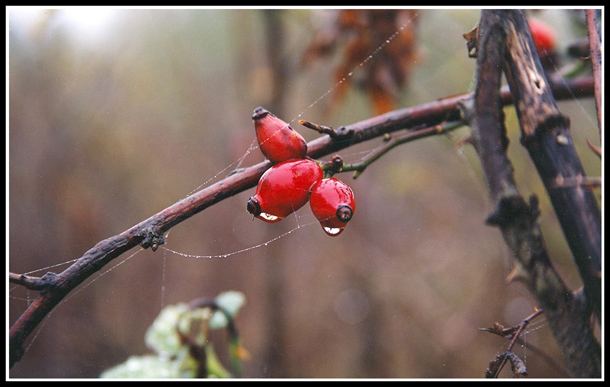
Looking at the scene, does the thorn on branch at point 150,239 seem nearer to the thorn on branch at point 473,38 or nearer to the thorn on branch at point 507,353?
the thorn on branch at point 507,353

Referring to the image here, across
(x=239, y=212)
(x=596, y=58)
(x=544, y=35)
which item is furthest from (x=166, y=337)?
(x=239, y=212)

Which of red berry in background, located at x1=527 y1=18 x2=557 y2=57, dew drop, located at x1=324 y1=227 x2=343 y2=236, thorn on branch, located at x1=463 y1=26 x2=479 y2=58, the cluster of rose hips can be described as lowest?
dew drop, located at x1=324 y1=227 x2=343 y2=236

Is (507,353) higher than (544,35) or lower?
lower

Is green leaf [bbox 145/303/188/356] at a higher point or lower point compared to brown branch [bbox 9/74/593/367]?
lower

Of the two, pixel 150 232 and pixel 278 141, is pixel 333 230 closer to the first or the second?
pixel 278 141

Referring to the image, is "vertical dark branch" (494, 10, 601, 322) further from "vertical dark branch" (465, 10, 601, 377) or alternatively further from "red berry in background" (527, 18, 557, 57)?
"red berry in background" (527, 18, 557, 57)

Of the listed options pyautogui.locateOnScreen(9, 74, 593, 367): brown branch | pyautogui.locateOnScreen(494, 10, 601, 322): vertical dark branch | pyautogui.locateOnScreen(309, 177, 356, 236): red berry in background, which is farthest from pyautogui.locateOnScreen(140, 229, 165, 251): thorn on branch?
pyautogui.locateOnScreen(494, 10, 601, 322): vertical dark branch

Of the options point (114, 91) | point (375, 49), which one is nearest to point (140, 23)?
point (114, 91)
